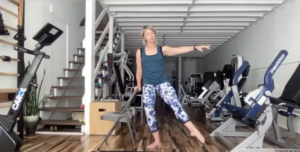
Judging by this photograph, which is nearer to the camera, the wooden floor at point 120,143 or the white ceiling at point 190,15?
the wooden floor at point 120,143

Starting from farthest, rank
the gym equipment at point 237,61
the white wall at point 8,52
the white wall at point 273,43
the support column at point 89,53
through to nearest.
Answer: the gym equipment at point 237,61 < the white wall at point 273,43 < the support column at point 89,53 < the white wall at point 8,52

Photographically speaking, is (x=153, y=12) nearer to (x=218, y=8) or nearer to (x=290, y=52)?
(x=218, y=8)

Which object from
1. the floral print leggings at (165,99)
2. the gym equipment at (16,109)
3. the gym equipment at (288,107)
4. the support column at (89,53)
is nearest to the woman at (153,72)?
the floral print leggings at (165,99)

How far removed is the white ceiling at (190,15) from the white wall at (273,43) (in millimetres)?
245

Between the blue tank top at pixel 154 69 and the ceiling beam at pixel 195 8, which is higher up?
the ceiling beam at pixel 195 8

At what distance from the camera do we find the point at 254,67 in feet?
22.4

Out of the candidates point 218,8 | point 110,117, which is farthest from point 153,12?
point 110,117

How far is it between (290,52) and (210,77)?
396 cm

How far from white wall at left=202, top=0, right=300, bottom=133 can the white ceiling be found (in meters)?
0.25

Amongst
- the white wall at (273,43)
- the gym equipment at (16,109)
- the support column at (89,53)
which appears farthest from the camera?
the white wall at (273,43)

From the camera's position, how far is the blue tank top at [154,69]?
10.6 feet

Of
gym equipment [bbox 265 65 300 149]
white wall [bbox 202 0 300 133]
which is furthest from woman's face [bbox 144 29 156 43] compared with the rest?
white wall [bbox 202 0 300 133]

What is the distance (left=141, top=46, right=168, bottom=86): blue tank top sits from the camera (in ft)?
10.6

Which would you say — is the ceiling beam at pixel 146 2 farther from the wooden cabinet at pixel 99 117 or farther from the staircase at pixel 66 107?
the wooden cabinet at pixel 99 117
